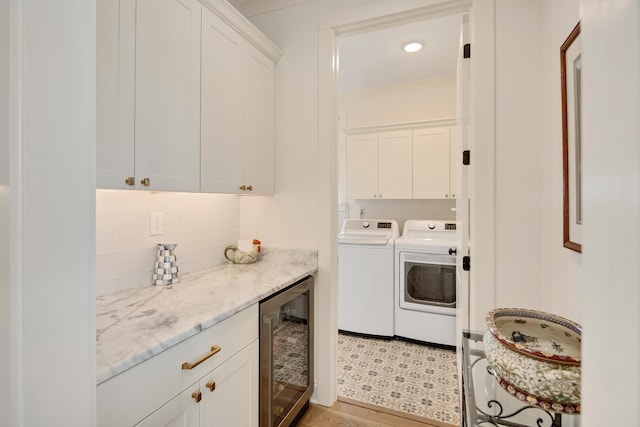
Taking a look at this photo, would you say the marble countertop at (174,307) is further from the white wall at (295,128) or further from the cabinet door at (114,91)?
the cabinet door at (114,91)

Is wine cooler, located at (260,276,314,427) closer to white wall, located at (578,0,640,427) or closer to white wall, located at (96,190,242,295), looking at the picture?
white wall, located at (96,190,242,295)

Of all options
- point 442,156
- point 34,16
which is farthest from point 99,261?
point 442,156

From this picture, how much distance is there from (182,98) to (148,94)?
19cm

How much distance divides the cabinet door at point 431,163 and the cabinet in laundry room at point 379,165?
0.25ft

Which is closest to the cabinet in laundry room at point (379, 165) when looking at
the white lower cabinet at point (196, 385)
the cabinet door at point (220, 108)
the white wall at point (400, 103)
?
the white wall at point (400, 103)

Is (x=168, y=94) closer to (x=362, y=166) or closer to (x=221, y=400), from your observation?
(x=221, y=400)

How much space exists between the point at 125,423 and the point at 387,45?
306 cm

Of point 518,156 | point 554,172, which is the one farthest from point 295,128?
point 554,172

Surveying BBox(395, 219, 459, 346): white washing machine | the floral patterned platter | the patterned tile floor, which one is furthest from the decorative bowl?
BBox(395, 219, 459, 346): white washing machine

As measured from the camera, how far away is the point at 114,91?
1138mm

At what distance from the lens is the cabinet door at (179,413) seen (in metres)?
0.94

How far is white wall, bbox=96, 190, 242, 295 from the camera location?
4.56ft

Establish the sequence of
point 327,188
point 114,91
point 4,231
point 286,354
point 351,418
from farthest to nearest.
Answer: point 327,188, point 351,418, point 286,354, point 114,91, point 4,231

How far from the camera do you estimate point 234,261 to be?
209 cm
